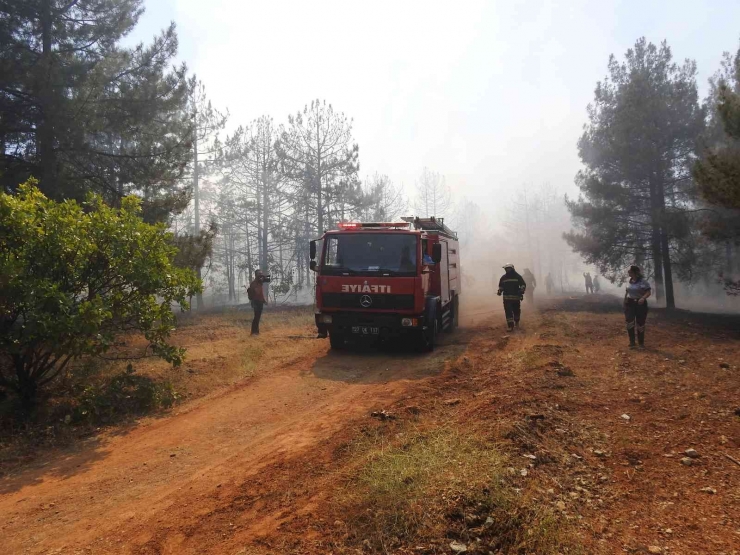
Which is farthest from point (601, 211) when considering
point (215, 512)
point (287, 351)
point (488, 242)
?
point (488, 242)

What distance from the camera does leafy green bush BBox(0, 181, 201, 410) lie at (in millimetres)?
6660

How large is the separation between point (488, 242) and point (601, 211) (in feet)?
115

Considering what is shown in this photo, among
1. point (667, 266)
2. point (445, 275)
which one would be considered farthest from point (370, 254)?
point (667, 266)

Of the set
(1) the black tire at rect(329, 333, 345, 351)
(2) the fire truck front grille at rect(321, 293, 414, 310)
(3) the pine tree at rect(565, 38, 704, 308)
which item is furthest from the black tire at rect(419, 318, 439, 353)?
(3) the pine tree at rect(565, 38, 704, 308)

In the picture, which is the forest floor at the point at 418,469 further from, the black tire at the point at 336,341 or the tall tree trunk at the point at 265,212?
the tall tree trunk at the point at 265,212

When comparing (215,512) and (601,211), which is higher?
(601,211)

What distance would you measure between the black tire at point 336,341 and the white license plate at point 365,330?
17.3 inches

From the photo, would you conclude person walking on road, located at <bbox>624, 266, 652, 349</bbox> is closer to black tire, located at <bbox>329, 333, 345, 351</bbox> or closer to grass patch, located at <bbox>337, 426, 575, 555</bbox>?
black tire, located at <bbox>329, 333, 345, 351</bbox>

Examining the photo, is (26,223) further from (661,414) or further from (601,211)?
(601,211)

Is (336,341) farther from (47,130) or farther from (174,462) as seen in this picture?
(47,130)

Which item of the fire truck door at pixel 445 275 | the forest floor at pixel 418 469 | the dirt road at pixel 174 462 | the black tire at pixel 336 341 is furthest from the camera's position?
the fire truck door at pixel 445 275

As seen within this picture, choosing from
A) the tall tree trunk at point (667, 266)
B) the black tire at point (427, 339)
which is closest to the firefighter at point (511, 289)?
the black tire at point (427, 339)

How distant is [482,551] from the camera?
331 cm

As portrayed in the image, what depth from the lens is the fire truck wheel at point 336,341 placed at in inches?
435
